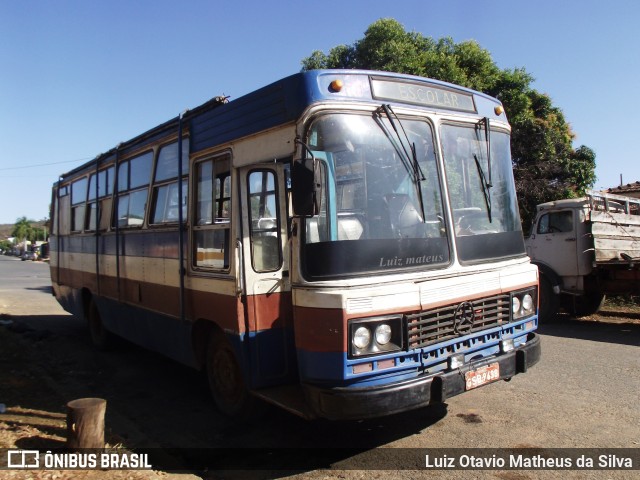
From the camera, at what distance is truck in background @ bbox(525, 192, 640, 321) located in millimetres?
10266

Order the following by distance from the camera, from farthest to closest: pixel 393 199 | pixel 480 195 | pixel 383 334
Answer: pixel 480 195, pixel 393 199, pixel 383 334

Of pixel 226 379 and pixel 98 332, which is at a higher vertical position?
pixel 226 379

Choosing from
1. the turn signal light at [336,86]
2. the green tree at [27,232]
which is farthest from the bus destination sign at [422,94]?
the green tree at [27,232]

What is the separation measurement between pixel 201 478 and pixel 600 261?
901 cm

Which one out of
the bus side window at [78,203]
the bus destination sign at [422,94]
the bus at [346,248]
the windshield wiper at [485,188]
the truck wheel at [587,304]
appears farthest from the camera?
the truck wheel at [587,304]

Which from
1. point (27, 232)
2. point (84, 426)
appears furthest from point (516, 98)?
point (27, 232)

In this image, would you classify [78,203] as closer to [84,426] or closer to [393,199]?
[84,426]

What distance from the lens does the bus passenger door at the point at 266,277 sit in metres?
4.57

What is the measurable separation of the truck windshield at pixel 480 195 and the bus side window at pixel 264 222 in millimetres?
1546

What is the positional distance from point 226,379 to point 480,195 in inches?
121

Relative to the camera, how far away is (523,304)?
4.98 meters

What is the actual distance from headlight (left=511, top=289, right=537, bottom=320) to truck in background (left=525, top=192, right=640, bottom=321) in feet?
20.0

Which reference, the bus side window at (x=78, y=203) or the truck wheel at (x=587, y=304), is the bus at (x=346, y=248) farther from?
the truck wheel at (x=587, y=304)

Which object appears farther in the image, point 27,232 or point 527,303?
point 27,232
